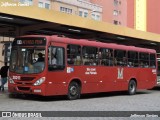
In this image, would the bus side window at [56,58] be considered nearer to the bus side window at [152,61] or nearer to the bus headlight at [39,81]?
the bus headlight at [39,81]

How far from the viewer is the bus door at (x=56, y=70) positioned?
1602 centimetres

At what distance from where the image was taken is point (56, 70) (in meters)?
16.4

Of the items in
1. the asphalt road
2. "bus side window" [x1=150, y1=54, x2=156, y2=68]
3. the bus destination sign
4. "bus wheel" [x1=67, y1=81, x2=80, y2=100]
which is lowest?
the asphalt road

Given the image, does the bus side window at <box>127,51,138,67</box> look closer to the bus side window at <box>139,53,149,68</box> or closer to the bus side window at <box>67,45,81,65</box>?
the bus side window at <box>139,53,149,68</box>

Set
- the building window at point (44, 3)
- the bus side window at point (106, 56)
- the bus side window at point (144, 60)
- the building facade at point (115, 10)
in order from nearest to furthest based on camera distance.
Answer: the bus side window at point (106, 56), the bus side window at point (144, 60), the building window at point (44, 3), the building facade at point (115, 10)

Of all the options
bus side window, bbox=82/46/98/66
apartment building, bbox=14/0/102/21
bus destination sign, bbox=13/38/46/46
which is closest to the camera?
bus destination sign, bbox=13/38/46/46

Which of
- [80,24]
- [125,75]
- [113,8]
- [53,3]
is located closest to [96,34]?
[80,24]

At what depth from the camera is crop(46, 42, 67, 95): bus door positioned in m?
16.0

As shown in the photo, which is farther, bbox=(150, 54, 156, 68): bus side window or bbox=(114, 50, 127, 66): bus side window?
bbox=(150, 54, 156, 68): bus side window

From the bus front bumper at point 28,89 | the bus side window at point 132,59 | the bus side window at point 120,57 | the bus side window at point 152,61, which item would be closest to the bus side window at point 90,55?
the bus side window at point 120,57

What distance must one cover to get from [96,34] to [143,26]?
8607 cm

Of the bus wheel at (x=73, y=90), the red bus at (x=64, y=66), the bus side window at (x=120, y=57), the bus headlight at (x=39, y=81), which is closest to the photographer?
the bus headlight at (x=39, y=81)

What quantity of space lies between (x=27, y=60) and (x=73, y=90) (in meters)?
2.54

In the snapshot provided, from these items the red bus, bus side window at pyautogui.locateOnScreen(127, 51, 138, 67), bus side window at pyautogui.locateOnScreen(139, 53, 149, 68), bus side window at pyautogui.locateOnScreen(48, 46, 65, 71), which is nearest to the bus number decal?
the red bus
